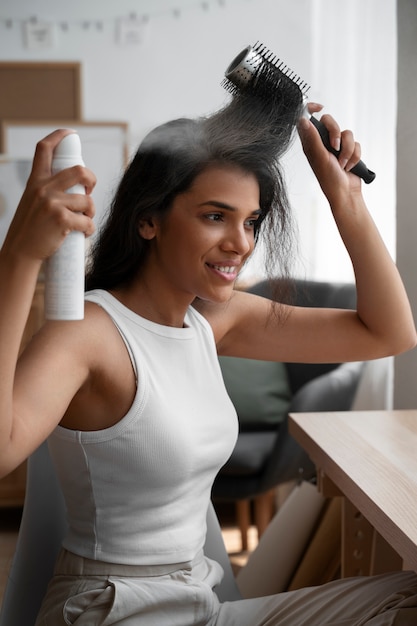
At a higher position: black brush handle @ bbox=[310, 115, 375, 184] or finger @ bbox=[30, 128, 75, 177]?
finger @ bbox=[30, 128, 75, 177]

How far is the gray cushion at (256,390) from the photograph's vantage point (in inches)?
78.0

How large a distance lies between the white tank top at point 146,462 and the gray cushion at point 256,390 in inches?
46.0

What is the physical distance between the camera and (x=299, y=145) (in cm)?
82

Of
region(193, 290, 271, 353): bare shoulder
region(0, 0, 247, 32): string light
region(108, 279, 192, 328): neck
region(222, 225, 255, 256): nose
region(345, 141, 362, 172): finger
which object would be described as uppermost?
region(0, 0, 247, 32): string light

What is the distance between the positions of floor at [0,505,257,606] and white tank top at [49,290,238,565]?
73cm

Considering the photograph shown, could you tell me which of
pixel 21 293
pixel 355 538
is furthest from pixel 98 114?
pixel 21 293

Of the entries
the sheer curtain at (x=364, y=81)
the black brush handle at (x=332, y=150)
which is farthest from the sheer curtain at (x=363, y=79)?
the black brush handle at (x=332, y=150)

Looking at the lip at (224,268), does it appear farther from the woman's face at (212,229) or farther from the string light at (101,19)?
the string light at (101,19)

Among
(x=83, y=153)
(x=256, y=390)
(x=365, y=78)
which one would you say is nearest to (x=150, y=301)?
(x=83, y=153)

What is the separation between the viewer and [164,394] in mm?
763

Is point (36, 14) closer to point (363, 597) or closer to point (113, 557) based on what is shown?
point (113, 557)

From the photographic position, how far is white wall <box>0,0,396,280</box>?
995 millimetres

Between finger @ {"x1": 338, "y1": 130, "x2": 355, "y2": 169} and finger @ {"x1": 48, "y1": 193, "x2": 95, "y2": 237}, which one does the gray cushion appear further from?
finger @ {"x1": 48, "y1": 193, "x2": 95, "y2": 237}

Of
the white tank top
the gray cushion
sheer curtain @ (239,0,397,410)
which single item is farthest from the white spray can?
the gray cushion
